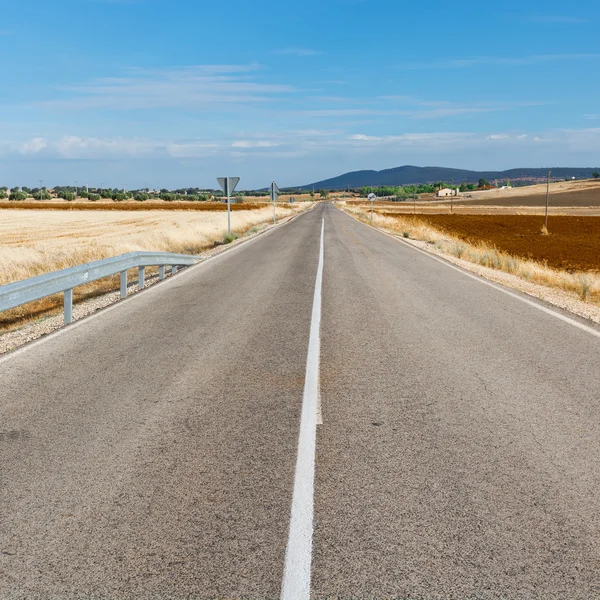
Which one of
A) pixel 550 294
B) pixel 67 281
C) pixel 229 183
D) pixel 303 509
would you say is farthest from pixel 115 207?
pixel 303 509

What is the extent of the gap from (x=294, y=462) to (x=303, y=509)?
0.70 m

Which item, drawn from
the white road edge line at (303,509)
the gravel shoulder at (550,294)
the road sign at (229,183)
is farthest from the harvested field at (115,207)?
the white road edge line at (303,509)

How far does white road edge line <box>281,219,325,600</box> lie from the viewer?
3.08 meters

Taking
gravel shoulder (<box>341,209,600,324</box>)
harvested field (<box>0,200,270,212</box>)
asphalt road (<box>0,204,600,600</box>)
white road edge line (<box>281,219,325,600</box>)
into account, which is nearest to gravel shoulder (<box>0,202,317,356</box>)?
asphalt road (<box>0,204,600,600</box>)

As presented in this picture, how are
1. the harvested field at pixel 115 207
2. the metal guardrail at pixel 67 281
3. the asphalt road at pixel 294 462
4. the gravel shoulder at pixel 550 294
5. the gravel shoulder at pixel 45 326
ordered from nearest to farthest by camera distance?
1. the asphalt road at pixel 294 462
2. the metal guardrail at pixel 67 281
3. the gravel shoulder at pixel 45 326
4. the gravel shoulder at pixel 550 294
5. the harvested field at pixel 115 207

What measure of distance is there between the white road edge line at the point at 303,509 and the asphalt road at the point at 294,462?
2.0 inches

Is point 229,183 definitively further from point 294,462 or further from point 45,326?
point 294,462

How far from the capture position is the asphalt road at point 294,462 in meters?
3.19

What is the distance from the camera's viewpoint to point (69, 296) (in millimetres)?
10039

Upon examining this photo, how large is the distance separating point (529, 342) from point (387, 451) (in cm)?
436

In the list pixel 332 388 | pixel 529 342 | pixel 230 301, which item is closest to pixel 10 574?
pixel 332 388

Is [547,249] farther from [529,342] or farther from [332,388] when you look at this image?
[332,388]

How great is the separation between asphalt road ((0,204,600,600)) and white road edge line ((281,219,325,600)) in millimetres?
51

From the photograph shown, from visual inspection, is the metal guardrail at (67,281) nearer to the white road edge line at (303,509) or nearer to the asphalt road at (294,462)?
the asphalt road at (294,462)
